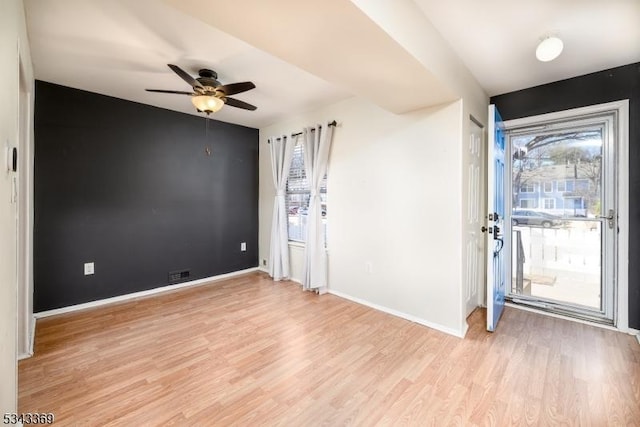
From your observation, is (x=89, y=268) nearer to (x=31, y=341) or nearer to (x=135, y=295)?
(x=135, y=295)

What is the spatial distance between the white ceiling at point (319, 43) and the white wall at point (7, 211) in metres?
0.73

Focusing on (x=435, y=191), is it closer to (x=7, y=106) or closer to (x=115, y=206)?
(x=7, y=106)

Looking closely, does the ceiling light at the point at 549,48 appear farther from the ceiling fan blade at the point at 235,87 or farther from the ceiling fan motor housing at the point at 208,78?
the ceiling fan motor housing at the point at 208,78

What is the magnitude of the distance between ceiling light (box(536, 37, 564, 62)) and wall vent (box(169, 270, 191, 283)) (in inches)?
176

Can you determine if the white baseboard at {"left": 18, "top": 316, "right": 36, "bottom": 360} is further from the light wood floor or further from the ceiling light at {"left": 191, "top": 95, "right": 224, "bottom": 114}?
the ceiling light at {"left": 191, "top": 95, "right": 224, "bottom": 114}

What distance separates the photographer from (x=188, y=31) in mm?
1984

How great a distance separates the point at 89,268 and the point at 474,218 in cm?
432

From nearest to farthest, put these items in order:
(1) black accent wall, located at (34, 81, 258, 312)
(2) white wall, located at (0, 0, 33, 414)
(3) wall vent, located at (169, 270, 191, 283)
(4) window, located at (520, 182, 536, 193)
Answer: (2) white wall, located at (0, 0, 33, 414)
(1) black accent wall, located at (34, 81, 258, 312)
(4) window, located at (520, 182, 536, 193)
(3) wall vent, located at (169, 270, 191, 283)

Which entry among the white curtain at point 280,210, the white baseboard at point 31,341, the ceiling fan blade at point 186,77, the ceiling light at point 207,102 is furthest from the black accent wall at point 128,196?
the ceiling fan blade at point 186,77

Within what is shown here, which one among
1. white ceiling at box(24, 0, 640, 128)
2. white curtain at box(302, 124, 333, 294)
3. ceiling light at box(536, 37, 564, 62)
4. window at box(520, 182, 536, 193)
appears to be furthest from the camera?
white curtain at box(302, 124, 333, 294)

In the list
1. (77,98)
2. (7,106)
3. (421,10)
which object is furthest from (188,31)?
(77,98)

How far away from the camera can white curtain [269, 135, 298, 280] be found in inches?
159

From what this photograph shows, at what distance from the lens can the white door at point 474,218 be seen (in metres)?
2.69

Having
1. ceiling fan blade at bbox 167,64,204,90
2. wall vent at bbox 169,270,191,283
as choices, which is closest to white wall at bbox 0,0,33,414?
ceiling fan blade at bbox 167,64,204,90
